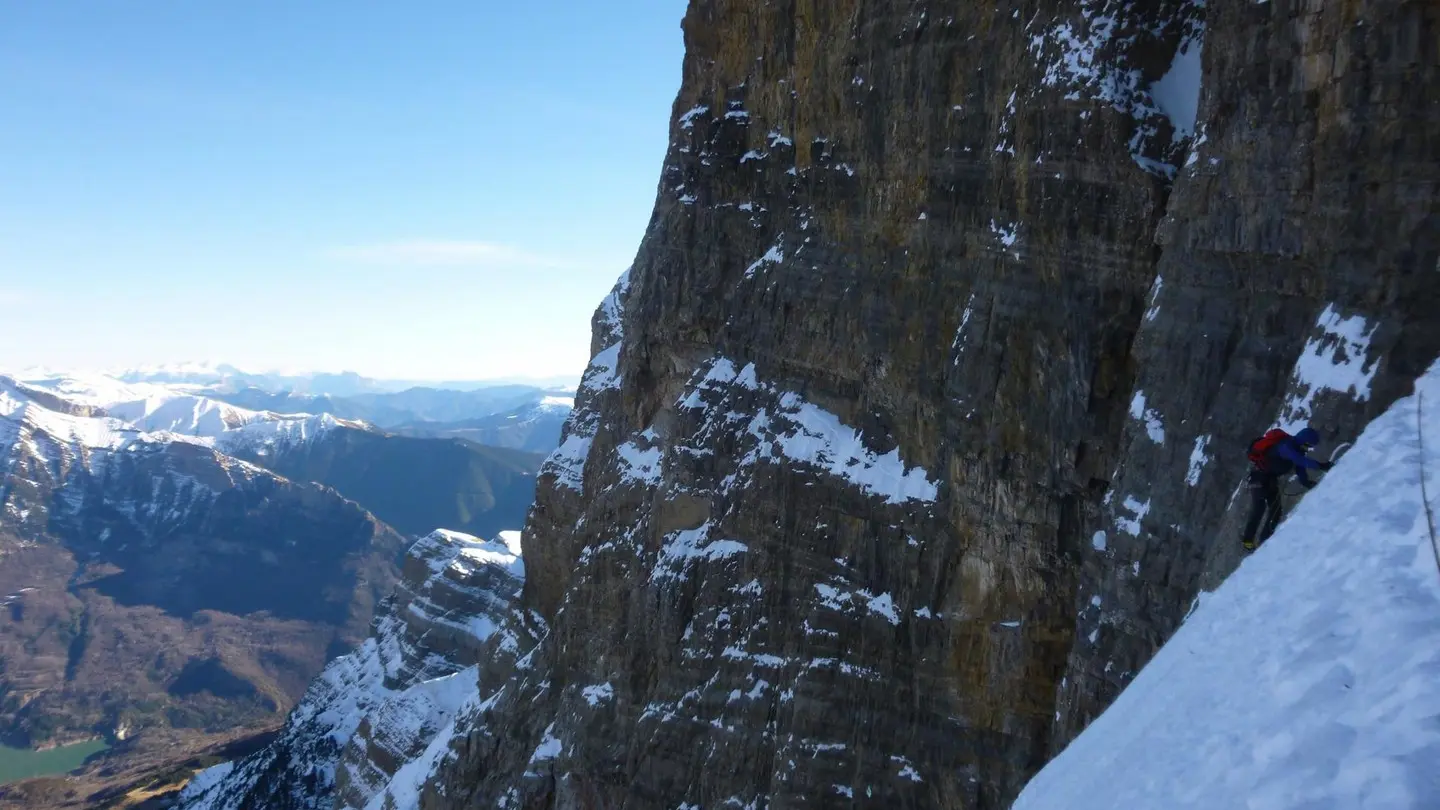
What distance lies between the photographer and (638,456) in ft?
138

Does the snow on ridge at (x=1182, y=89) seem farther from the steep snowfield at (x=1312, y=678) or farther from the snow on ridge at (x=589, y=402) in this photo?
the snow on ridge at (x=589, y=402)

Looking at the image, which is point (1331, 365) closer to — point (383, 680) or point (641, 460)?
point (641, 460)

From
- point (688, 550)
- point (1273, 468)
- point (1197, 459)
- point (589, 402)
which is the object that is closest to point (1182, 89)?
point (1197, 459)

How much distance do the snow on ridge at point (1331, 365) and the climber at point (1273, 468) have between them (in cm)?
82

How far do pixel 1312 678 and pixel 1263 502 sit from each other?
6434 millimetres

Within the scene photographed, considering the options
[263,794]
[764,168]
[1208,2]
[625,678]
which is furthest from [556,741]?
[263,794]

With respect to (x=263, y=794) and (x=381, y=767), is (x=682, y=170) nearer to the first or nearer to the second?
(x=381, y=767)

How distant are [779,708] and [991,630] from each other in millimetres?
7780

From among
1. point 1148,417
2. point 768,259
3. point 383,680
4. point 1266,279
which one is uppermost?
point 768,259

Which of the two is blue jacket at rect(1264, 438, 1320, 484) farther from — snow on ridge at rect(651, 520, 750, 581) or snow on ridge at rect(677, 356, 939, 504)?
snow on ridge at rect(651, 520, 750, 581)

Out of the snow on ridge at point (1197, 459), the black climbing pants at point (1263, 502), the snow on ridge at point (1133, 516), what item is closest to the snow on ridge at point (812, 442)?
the snow on ridge at point (1133, 516)

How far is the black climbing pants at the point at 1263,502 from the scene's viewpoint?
557 inches

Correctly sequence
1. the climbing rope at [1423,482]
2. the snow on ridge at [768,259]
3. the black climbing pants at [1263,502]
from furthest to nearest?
the snow on ridge at [768,259], the black climbing pants at [1263,502], the climbing rope at [1423,482]

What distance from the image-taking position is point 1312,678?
8.36 m
